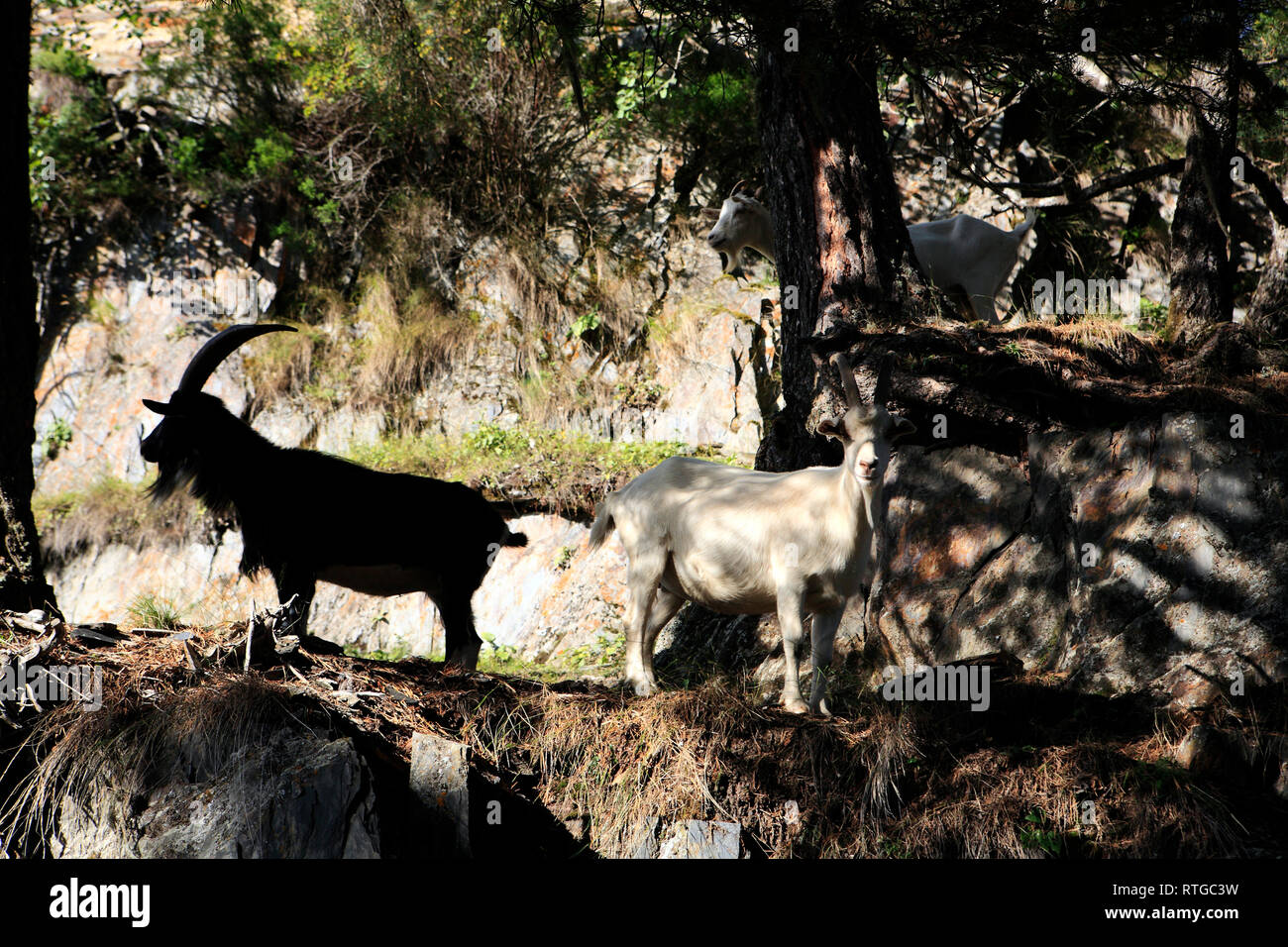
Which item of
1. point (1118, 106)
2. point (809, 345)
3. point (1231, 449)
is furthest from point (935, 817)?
point (1118, 106)

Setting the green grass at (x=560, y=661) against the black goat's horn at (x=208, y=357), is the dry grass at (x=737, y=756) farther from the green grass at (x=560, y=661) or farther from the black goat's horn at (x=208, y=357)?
the green grass at (x=560, y=661)

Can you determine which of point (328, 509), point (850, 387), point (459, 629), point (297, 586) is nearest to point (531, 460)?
point (459, 629)

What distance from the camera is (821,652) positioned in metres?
5.35

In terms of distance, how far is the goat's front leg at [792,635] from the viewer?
5.15m

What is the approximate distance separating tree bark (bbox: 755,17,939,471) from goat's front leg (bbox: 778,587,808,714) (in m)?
1.91

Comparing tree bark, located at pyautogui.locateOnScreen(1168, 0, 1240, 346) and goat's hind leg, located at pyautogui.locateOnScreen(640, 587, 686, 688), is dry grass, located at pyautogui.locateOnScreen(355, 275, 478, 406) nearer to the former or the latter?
goat's hind leg, located at pyautogui.locateOnScreen(640, 587, 686, 688)

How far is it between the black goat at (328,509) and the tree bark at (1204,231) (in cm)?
512

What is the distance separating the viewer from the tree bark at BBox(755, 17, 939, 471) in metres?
6.99

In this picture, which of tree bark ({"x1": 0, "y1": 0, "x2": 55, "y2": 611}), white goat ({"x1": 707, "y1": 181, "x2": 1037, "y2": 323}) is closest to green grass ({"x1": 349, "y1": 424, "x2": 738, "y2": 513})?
white goat ({"x1": 707, "y1": 181, "x2": 1037, "y2": 323})

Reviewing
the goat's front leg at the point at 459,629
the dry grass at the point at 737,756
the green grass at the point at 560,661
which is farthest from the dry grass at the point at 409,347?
the dry grass at the point at 737,756

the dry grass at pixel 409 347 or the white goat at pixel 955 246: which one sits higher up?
the white goat at pixel 955 246

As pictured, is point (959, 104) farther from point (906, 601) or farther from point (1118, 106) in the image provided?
point (906, 601)

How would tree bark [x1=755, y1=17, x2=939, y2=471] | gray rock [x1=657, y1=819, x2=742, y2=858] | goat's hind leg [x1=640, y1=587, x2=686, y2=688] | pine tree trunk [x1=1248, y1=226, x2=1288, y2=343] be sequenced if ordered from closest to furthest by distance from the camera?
gray rock [x1=657, y1=819, x2=742, y2=858] → goat's hind leg [x1=640, y1=587, x2=686, y2=688] → tree bark [x1=755, y1=17, x2=939, y2=471] → pine tree trunk [x1=1248, y1=226, x2=1288, y2=343]
